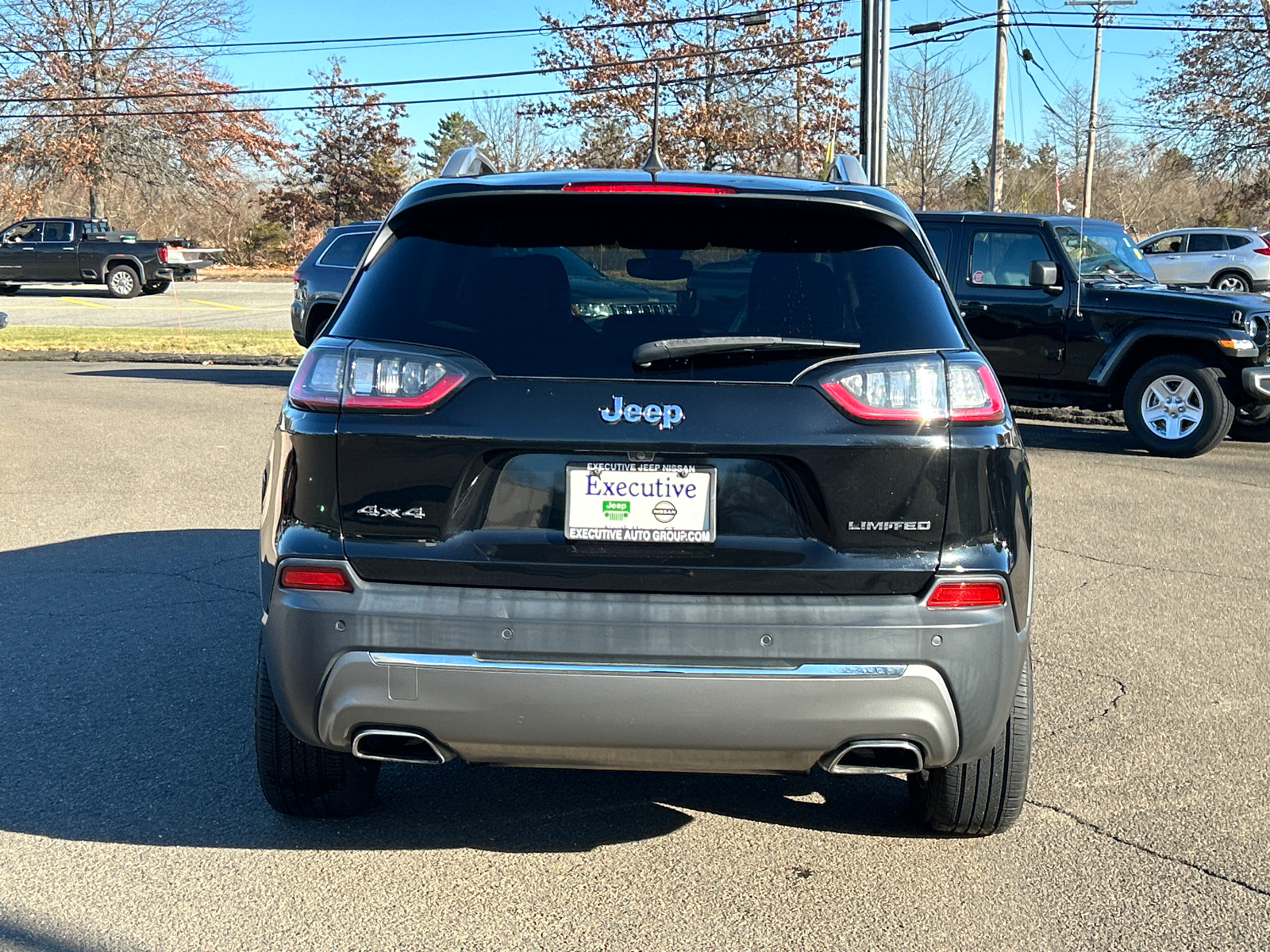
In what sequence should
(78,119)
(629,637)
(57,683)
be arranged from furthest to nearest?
1. (78,119)
2. (57,683)
3. (629,637)

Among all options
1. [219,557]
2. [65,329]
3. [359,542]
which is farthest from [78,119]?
[359,542]

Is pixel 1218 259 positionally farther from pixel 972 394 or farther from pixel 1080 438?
pixel 972 394

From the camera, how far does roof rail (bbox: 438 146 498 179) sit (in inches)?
145

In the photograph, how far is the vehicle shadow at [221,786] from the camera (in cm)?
360

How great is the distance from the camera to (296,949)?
297 centimetres

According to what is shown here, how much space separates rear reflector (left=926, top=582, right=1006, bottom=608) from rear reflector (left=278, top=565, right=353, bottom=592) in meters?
1.33

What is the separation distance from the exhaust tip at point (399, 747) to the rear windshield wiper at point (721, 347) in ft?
3.32

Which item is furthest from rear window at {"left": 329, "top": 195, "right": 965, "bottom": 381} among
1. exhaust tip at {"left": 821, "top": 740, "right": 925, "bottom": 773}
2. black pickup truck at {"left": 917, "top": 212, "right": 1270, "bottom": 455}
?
black pickup truck at {"left": 917, "top": 212, "right": 1270, "bottom": 455}

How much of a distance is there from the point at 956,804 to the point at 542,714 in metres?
1.22

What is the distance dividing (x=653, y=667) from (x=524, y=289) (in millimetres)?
982

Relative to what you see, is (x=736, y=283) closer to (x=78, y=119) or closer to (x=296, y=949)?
(x=296, y=949)

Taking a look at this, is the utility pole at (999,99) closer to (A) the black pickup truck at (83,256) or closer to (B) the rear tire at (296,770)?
(A) the black pickup truck at (83,256)

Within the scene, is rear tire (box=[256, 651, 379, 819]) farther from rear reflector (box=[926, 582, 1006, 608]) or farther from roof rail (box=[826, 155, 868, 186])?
roof rail (box=[826, 155, 868, 186])

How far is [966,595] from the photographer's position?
9.73 ft
